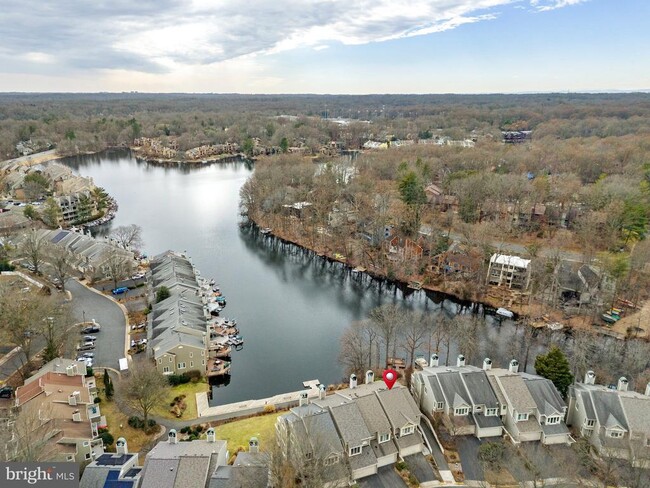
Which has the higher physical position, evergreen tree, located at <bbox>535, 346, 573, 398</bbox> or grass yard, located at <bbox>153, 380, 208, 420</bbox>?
evergreen tree, located at <bbox>535, 346, 573, 398</bbox>

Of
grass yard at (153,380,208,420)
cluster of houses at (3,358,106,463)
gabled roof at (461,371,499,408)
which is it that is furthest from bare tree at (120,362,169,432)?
gabled roof at (461,371,499,408)

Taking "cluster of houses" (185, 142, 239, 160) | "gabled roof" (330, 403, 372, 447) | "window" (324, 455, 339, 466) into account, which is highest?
"cluster of houses" (185, 142, 239, 160)

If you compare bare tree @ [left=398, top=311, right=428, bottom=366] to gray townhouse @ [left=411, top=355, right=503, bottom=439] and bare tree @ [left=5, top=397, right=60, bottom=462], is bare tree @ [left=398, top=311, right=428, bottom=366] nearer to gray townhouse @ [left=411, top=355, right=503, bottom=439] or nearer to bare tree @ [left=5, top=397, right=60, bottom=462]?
gray townhouse @ [left=411, top=355, right=503, bottom=439]

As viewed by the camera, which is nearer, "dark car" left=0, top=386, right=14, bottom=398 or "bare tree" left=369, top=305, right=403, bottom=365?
"dark car" left=0, top=386, right=14, bottom=398

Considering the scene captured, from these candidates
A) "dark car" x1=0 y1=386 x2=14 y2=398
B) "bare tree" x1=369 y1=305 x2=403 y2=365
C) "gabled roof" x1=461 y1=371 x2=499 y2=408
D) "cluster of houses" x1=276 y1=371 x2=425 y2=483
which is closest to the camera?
"cluster of houses" x1=276 y1=371 x2=425 y2=483

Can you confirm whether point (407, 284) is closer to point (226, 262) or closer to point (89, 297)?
point (226, 262)

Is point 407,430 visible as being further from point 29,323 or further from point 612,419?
point 29,323

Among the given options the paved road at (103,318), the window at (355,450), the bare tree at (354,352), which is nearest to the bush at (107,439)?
the paved road at (103,318)
